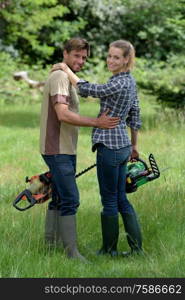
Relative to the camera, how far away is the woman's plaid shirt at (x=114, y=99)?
213 inches

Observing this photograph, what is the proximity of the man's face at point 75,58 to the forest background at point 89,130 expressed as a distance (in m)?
1.44

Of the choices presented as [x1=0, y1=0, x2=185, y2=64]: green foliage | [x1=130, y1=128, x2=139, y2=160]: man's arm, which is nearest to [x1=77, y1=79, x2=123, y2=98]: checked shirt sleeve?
[x1=130, y1=128, x2=139, y2=160]: man's arm

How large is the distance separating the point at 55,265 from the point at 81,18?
19921 millimetres

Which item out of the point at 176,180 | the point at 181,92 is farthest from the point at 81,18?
the point at 176,180

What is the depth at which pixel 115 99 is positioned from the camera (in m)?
5.48

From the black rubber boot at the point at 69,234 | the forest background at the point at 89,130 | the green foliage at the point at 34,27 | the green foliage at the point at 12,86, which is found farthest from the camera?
the green foliage at the point at 34,27

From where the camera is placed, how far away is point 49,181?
5.86 m

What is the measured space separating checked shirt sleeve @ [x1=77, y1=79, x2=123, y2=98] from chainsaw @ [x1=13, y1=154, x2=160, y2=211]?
73 cm

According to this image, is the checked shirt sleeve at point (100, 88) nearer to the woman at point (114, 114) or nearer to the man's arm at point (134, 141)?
the woman at point (114, 114)

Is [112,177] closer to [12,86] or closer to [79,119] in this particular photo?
[79,119]

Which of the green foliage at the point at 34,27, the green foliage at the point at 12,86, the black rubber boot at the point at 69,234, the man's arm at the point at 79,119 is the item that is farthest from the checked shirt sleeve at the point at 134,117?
the green foliage at the point at 12,86

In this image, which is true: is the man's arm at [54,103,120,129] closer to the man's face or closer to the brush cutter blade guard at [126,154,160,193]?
the man's face

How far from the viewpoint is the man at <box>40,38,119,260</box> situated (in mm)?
5410

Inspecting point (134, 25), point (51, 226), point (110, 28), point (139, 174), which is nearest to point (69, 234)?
point (51, 226)
